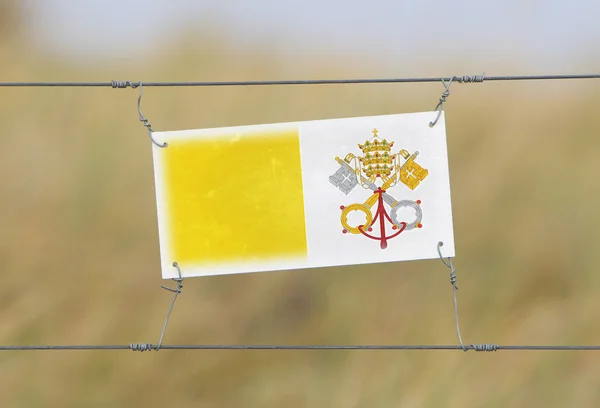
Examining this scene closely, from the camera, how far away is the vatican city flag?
39.9 inches

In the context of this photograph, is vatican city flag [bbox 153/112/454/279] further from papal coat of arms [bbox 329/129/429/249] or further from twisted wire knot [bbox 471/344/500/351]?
twisted wire knot [bbox 471/344/500/351]

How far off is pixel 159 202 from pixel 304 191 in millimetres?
243

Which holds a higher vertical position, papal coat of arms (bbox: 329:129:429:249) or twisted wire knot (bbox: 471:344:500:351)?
papal coat of arms (bbox: 329:129:429:249)

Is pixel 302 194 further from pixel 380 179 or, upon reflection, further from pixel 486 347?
pixel 486 347

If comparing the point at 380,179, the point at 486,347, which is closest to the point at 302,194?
the point at 380,179

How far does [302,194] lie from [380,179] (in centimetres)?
13

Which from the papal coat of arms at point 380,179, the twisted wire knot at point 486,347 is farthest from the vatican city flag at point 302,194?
the twisted wire knot at point 486,347

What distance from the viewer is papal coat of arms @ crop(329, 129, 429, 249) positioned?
1.01m

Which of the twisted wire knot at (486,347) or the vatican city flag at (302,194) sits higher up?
the vatican city flag at (302,194)

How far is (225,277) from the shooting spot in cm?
120

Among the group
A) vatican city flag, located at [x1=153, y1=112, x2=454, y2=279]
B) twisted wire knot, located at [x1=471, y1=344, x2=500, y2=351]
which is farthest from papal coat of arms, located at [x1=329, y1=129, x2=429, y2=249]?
twisted wire knot, located at [x1=471, y1=344, x2=500, y2=351]

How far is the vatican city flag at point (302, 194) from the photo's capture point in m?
1.01

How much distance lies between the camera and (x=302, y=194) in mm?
1022

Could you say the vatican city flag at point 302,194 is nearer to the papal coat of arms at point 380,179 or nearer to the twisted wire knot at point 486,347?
the papal coat of arms at point 380,179
